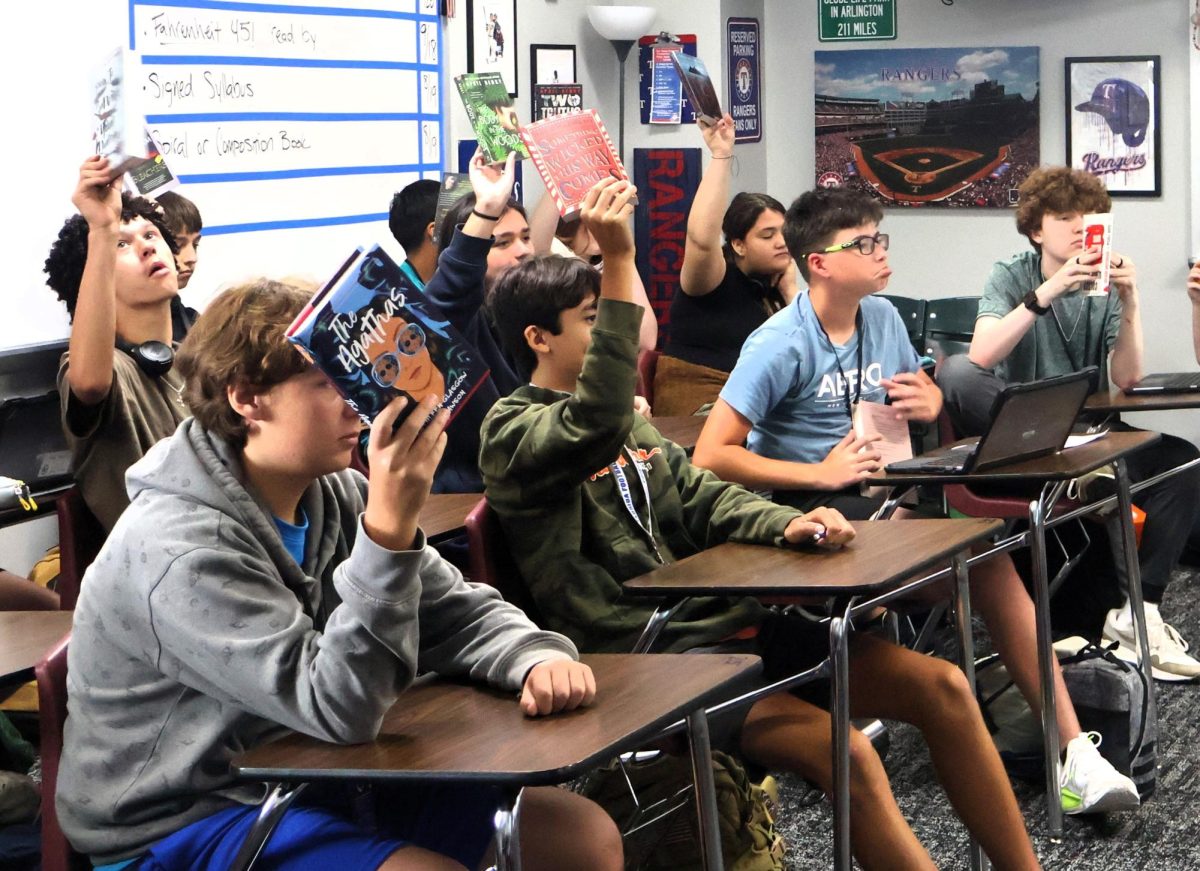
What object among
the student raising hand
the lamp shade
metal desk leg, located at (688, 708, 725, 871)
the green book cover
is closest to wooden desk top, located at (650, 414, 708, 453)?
the green book cover

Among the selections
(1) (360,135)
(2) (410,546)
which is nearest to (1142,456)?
(1) (360,135)

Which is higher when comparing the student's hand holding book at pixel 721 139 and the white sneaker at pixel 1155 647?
the student's hand holding book at pixel 721 139

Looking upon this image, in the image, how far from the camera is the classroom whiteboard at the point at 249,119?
3.74m

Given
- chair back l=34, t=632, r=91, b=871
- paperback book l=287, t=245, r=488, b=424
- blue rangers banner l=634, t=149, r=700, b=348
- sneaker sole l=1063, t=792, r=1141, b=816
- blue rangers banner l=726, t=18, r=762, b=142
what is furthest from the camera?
blue rangers banner l=726, t=18, r=762, b=142

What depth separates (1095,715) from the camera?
10.8 feet

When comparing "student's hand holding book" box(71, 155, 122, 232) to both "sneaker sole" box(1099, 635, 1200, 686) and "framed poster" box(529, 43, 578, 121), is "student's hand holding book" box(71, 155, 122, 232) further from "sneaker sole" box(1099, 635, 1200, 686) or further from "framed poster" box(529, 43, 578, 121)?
"framed poster" box(529, 43, 578, 121)

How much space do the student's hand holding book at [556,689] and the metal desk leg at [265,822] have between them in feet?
0.83

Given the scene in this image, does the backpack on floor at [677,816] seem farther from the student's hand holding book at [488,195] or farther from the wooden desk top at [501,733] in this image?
the student's hand holding book at [488,195]

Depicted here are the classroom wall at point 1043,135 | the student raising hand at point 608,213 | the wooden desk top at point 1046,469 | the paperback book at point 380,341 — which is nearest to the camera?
the paperback book at point 380,341

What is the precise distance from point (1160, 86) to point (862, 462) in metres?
3.76

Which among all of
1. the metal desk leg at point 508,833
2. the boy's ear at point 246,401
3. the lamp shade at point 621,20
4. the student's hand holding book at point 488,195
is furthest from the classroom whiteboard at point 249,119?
the metal desk leg at point 508,833

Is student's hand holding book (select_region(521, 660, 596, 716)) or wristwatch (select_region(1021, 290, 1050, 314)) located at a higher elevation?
wristwatch (select_region(1021, 290, 1050, 314))

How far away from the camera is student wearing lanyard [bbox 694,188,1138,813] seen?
3.06 m

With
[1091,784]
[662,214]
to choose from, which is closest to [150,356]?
[1091,784]
